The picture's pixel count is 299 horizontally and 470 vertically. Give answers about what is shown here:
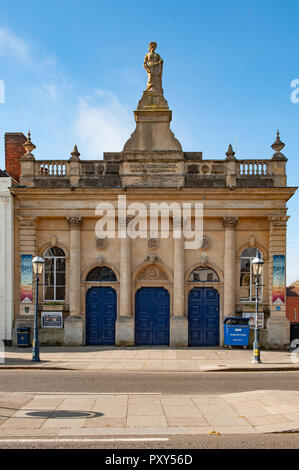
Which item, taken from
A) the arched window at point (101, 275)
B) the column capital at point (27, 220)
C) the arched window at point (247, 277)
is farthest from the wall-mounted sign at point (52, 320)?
the arched window at point (247, 277)

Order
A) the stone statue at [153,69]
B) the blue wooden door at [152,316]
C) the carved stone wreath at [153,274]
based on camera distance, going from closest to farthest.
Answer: the blue wooden door at [152,316]
the carved stone wreath at [153,274]
the stone statue at [153,69]

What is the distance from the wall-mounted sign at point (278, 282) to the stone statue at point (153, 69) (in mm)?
10721

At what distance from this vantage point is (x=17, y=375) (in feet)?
48.4

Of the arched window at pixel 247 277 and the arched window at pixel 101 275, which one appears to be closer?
the arched window at pixel 247 277

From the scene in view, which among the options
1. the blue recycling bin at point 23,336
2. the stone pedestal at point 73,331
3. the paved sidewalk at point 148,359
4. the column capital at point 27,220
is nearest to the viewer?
the paved sidewalk at point 148,359

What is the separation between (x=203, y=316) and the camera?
23.1 meters

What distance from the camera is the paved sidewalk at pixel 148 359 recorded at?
54.5 feet

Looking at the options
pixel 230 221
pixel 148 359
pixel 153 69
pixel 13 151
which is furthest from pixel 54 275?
pixel 153 69

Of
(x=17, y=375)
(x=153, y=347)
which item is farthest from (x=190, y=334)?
(x=17, y=375)

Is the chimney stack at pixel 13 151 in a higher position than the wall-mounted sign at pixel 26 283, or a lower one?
higher

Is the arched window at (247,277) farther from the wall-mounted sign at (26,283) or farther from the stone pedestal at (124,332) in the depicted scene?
the wall-mounted sign at (26,283)

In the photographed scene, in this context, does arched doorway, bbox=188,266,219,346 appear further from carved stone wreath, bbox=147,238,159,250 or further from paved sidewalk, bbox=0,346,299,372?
carved stone wreath, bbox=147,238,159,250

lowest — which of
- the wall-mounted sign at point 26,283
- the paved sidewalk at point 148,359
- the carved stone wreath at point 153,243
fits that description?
the paved sidewalk at point 148,359
